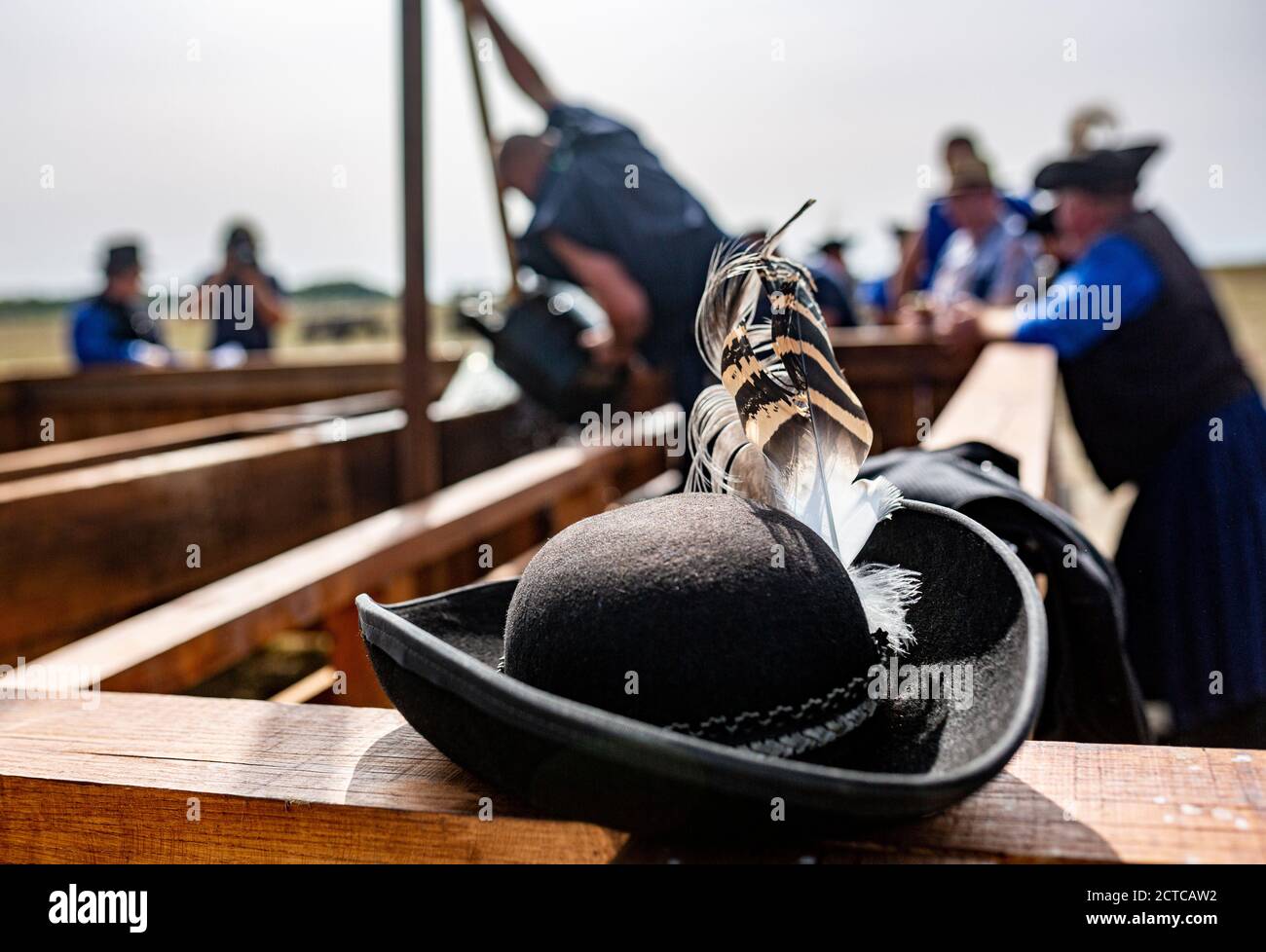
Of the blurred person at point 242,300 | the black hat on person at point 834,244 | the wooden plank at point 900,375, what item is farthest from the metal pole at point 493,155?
the black hat on person at point 834,244

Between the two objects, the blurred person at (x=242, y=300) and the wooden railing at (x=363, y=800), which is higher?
the blurred person at (x=242, y=300)

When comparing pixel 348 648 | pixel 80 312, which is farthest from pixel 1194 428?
pixel 80 312

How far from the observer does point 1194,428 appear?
3.13m

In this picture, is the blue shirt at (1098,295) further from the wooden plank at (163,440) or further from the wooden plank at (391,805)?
the wooden plank at (163,440)

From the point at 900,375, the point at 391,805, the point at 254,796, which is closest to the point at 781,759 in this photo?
the point at 391,805

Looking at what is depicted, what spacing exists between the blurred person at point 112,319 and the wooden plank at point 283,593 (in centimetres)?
479

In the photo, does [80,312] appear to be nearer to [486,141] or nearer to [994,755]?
[486,141]

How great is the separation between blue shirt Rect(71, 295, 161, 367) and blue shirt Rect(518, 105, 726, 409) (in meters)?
4.47

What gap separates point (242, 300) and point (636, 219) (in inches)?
205

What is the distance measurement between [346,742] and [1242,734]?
3063 millimetres

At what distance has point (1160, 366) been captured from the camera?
3059 mm

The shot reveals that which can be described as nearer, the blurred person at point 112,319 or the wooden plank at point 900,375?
the wooden plank at point 900,375

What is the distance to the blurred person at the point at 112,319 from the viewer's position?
22.7ft

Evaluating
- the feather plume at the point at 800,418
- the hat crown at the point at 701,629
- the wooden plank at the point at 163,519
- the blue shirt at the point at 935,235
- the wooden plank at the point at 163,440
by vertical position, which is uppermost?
the blue shirt at the point at 935,235
